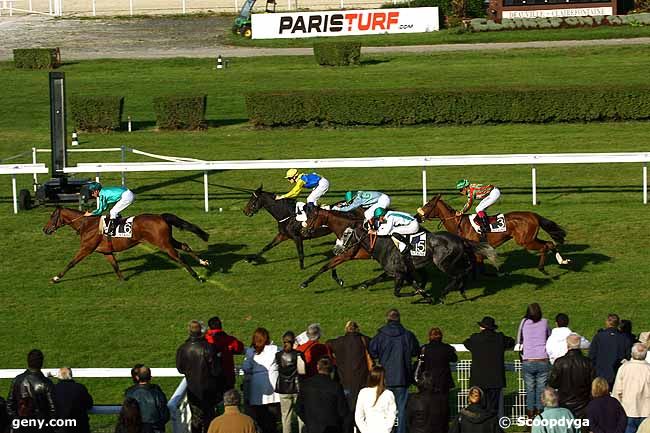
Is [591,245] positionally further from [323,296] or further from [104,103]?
[104,103]

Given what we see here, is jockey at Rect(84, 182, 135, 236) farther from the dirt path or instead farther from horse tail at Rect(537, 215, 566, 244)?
the dirt path

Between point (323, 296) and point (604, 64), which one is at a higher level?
point (604, 64)

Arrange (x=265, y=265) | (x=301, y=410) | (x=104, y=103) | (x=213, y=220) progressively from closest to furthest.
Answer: (x=301, y=410) < (x=265, y=265) < (x=213, y=220) < (x=104, y=103)

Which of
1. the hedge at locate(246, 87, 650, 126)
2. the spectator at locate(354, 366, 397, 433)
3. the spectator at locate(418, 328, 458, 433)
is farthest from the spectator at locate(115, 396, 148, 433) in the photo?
the hedge at locate(246, 87, 650, 126)

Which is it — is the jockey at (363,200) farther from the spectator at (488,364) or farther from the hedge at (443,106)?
the hedge at (443,106)

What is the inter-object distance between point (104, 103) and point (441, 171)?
767cm

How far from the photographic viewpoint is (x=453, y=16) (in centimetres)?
3681

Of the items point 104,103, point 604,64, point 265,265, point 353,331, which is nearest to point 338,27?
point 604,64

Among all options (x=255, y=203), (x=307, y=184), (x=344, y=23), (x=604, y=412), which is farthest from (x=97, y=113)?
(x=604, y=412)

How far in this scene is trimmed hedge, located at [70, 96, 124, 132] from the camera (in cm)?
2495

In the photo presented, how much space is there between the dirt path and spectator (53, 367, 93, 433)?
24740 millimetres

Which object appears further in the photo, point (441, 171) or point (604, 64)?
point (604, 64)

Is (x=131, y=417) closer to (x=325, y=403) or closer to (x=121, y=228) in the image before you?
(x=325, y=403)

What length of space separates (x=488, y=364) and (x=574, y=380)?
684 millimetres
